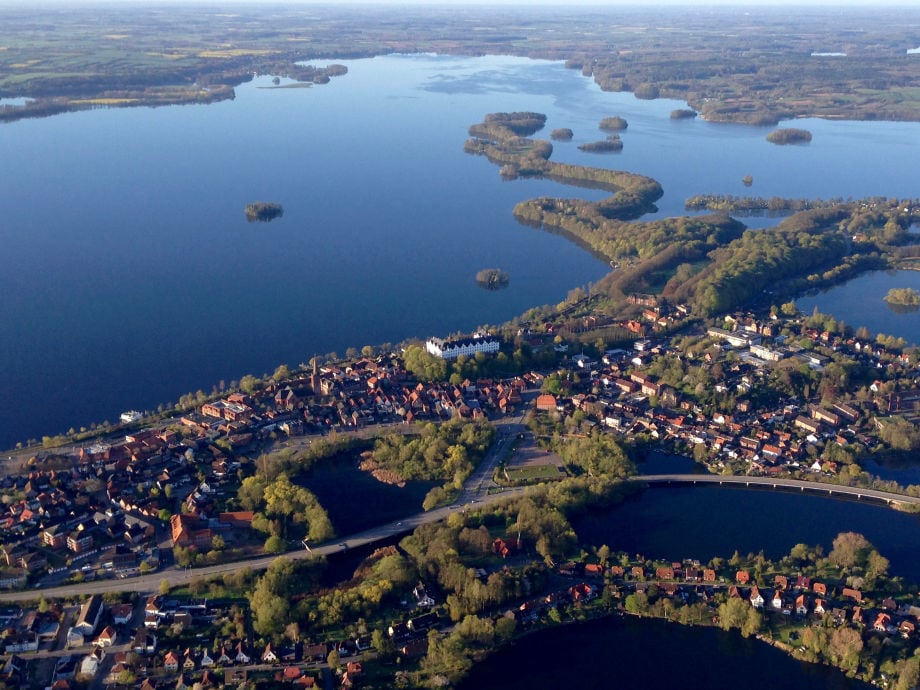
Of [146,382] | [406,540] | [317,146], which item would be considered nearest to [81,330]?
[146,382]

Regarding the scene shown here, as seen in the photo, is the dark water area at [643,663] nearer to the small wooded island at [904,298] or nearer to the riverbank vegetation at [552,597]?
the riverbank vegetation at [552,597]

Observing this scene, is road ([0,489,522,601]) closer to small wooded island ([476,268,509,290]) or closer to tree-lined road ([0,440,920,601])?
tree-lined road ([0,440,920,601])

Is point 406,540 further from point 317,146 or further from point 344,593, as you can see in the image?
point 317,146

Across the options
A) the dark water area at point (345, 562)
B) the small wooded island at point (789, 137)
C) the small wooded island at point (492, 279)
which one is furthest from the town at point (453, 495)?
the small wooded island at point (789, 137)

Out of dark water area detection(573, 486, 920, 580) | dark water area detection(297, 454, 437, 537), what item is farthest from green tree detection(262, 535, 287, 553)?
dark water area detection(573, 486, 920, 580)

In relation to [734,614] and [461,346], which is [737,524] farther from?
[461,346]

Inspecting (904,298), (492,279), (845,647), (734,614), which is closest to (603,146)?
(492,279)
